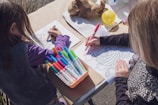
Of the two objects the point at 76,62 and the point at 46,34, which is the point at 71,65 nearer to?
the point at 76,62

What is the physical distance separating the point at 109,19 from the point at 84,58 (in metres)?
0.23

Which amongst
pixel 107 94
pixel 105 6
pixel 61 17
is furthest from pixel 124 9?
pixel 107 94

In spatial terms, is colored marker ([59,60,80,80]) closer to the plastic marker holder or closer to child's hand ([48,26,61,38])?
the plastic marker holder

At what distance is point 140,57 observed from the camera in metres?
1.14

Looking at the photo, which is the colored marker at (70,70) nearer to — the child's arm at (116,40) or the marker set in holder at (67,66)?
the marker set in holder at (67,66)

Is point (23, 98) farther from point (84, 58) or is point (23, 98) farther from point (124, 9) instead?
point (124, 9)

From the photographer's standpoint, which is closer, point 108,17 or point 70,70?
point 70,70

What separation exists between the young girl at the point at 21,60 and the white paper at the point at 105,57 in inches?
4.4

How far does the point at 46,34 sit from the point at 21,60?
0.86 ft

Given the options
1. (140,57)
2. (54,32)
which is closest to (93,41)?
(54,32)

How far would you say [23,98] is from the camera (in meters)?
1.43

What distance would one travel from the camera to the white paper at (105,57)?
1318 mm

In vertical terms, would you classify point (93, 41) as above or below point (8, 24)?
below

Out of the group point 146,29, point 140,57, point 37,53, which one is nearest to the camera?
point 146,29
